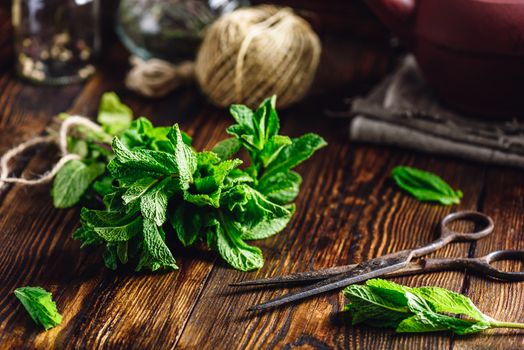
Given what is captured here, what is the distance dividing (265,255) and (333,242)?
10 centimetres

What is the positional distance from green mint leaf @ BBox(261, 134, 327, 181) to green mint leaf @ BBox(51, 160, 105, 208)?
23cm

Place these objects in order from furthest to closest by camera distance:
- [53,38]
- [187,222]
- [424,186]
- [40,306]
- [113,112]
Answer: [53,38]
[113,112]
[424,186]
[187,222]
[40,306]

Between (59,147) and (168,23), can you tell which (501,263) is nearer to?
(59,147)

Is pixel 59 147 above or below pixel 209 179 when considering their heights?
below

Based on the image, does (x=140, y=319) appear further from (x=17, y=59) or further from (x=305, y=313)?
(x=17, y=59)

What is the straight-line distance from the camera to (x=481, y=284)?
0.99m

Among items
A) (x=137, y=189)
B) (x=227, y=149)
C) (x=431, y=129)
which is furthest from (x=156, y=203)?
(x=431, y=129)

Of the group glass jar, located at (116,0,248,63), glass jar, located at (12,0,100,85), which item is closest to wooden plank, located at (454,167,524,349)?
glass jar, located at (116,0,248,63)

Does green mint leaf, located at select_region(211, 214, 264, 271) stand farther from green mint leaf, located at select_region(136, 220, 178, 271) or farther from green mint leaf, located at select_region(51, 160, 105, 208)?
green mint leaf, located at select_region(51, 160, 105, 208)

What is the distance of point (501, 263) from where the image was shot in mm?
1035

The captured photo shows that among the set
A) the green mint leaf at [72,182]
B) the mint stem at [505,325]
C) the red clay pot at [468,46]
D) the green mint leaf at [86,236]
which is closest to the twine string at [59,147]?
the green mint leaf at [72,182]

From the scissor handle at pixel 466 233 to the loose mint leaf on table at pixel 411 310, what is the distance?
6.0 inches

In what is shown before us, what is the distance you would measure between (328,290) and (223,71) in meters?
0.51

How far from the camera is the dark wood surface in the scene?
0.89m
